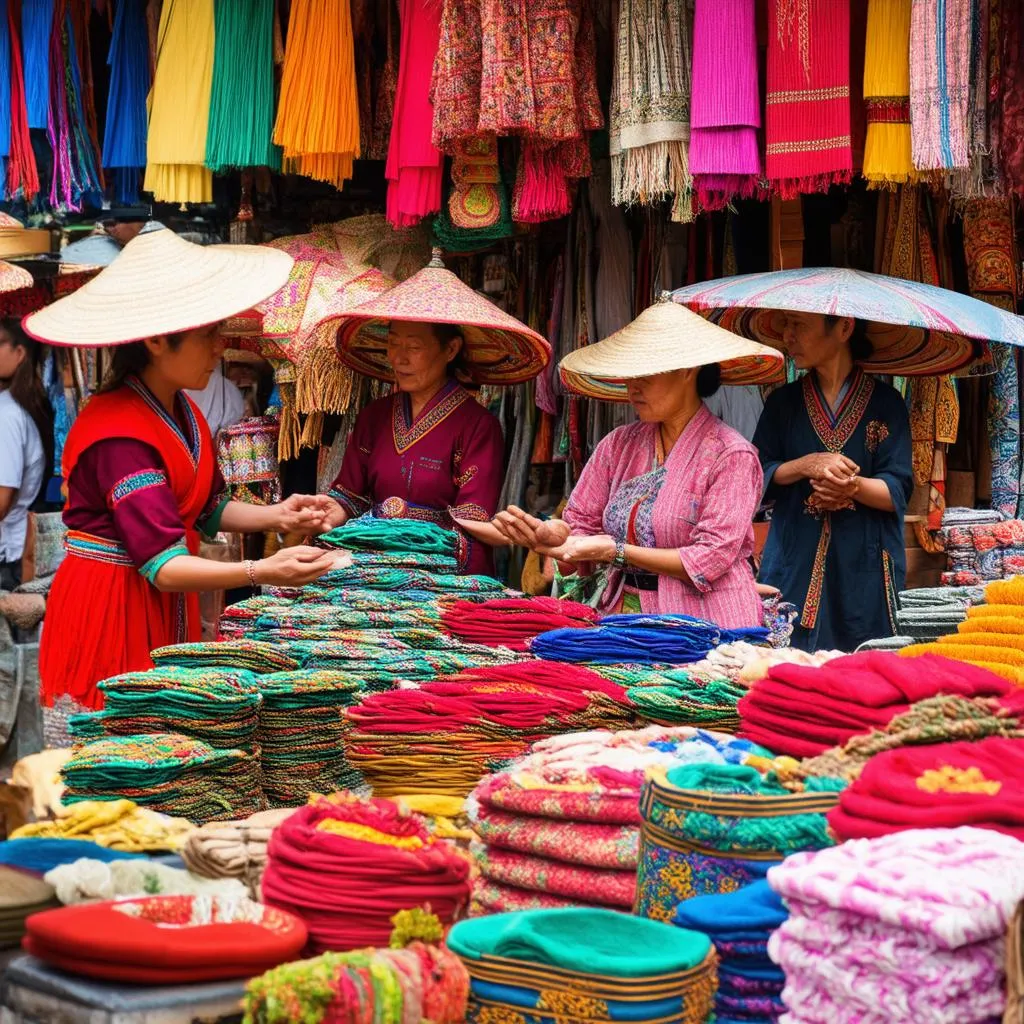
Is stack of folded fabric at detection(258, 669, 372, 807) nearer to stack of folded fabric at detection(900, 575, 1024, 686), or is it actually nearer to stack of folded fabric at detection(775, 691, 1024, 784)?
stack of folded fabric at detection(900, 575, 1024, 686)

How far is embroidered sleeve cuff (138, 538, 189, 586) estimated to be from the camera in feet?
12.0

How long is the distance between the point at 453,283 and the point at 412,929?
3.37 metres

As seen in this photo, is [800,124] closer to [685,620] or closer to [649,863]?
[685,620]

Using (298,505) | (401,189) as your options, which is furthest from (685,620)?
(401,189)

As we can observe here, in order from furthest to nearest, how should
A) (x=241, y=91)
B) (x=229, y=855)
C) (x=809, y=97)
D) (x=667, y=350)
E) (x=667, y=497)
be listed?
(x=241, y=91) → (x=809, y=97) → (x=667, y=350) → (x=667, y=497) → (x=229, y=855)

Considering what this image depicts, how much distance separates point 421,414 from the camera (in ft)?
15.5

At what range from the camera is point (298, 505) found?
164 inches

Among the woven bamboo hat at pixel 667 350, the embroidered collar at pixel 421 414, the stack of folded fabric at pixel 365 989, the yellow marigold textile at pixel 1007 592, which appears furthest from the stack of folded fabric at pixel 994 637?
the embroidered collar at pixel 421 414

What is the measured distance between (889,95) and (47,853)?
382 cm

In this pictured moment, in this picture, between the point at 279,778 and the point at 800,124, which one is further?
A: the point at 800,124

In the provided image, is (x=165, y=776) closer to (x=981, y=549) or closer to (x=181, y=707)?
(x=181, y=707)

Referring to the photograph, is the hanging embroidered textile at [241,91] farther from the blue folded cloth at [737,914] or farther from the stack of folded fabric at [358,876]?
the blue folded cloth at [737,914]

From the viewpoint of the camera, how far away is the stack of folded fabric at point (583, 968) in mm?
1573

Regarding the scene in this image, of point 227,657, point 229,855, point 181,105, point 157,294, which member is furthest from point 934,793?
point 181,105
